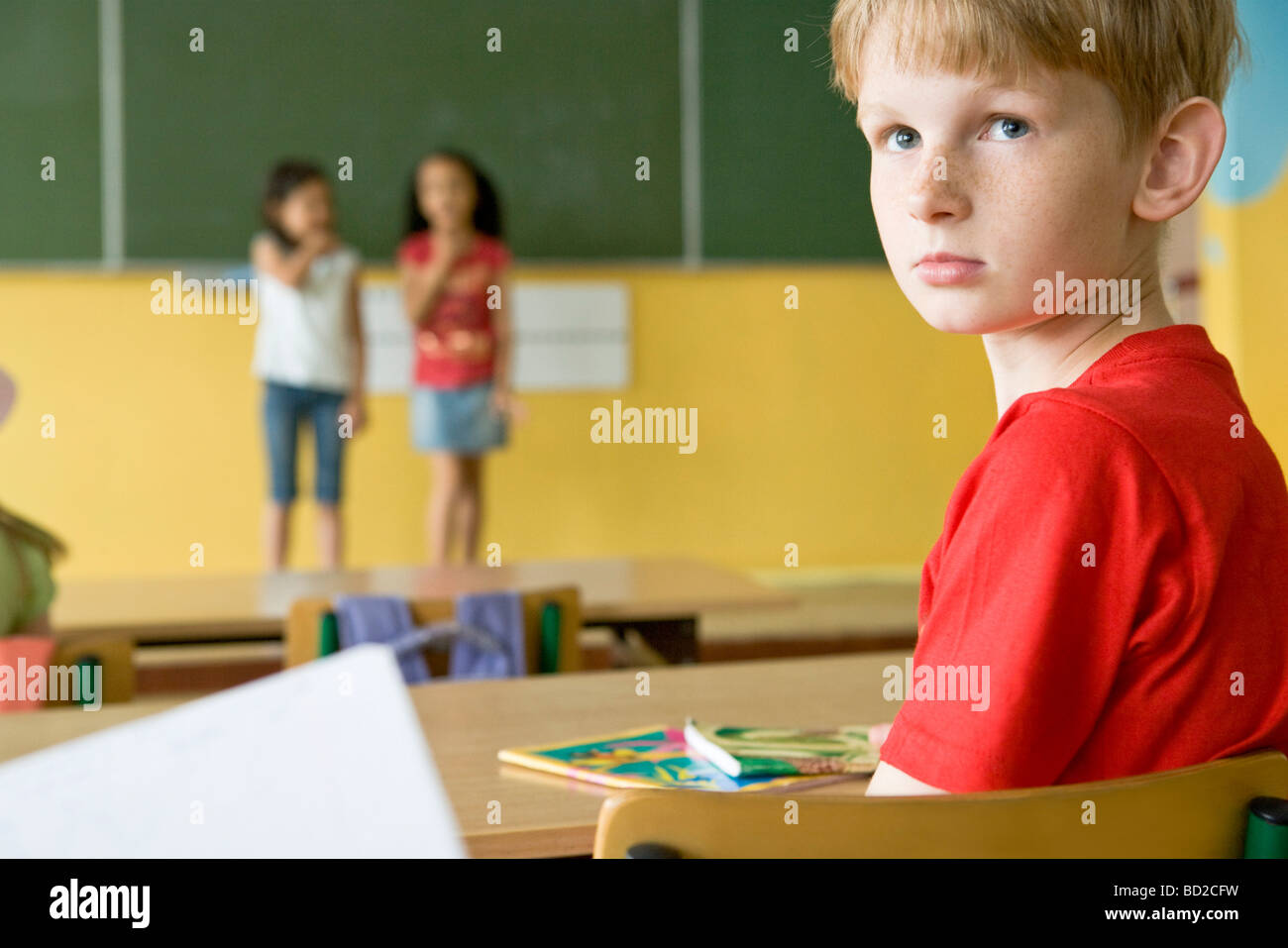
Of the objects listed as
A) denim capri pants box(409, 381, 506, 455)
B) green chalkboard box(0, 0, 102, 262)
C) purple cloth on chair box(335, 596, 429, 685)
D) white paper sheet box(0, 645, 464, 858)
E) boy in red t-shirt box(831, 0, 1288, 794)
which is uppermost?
green chalkboard box(0, 0, 102, 262)

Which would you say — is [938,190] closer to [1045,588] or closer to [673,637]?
[1045,588]

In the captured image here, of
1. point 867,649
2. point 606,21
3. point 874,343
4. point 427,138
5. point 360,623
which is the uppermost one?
point 606,21

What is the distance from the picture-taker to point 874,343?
5.46 meters

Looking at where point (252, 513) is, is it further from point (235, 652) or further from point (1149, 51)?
point (1149, 51)

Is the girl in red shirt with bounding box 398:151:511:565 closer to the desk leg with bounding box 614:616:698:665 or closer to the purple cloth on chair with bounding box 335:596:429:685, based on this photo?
the desk leg with bounding box 614:616:698:665

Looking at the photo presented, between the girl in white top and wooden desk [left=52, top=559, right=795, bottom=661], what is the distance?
2.03 meters

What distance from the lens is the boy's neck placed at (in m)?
0.75

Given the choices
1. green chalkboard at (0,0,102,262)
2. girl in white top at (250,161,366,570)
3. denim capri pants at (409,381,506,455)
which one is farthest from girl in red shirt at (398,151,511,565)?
green chalkboard at (0,0,102,262)
